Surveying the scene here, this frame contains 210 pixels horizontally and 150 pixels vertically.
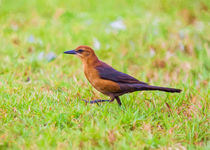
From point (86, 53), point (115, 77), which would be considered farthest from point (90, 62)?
point (115, 77)

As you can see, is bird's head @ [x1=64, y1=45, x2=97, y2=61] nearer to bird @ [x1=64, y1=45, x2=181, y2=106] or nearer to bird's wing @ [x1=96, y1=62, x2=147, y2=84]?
bird @ [x1=64, y1=45, x2=181, y2=106]

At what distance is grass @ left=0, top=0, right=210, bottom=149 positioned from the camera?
3350mm

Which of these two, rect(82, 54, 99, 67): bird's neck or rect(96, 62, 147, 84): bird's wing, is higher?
rect(82, 54, 99, 67): bird's neck

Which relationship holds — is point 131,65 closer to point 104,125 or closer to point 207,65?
point 207,65

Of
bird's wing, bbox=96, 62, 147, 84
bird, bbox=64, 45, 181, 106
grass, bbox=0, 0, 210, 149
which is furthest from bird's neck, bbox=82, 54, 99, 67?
grass, bbox=0, 0, 210, 149

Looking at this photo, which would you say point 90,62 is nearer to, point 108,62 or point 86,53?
point 86,53

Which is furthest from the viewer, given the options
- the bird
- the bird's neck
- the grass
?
the bird's neck

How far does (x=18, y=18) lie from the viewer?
7.96 metres

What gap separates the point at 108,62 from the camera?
20.5ft

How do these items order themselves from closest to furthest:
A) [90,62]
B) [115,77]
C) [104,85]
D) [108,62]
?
[104,85], [115,77], [90,62], [108,62]

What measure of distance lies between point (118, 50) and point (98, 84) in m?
2.69

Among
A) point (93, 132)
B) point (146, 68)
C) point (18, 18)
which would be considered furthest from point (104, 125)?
point (18, 18)

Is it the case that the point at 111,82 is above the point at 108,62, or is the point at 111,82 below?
below

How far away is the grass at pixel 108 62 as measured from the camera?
3.35 metres
